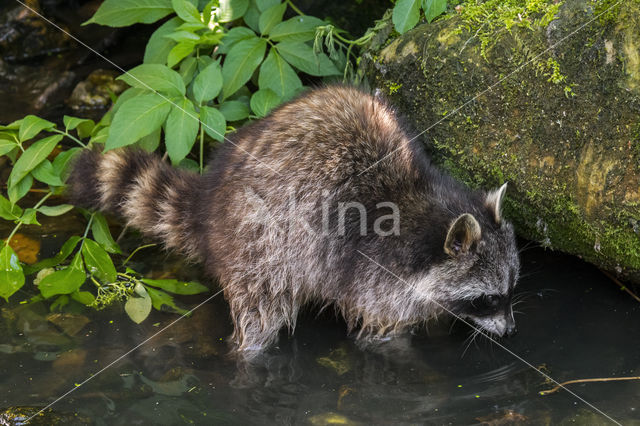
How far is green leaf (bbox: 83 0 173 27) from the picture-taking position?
173 inches

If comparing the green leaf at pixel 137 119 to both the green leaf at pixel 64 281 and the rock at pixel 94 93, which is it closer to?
the green leaf at pixel 64 281

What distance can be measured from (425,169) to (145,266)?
1.80 meters

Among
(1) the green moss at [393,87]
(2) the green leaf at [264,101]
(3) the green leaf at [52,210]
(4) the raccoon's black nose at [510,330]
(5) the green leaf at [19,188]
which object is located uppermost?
(1) the green moss at [393,87]

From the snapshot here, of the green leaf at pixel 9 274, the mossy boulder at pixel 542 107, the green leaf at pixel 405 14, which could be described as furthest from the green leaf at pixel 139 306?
the green leaf at pixel 405 14

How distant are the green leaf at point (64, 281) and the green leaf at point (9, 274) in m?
0.12

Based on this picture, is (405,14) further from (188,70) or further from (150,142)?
(150,142)

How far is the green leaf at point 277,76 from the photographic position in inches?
174

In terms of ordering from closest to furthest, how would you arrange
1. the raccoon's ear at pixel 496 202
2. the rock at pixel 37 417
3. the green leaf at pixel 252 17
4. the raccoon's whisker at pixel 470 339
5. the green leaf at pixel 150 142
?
the rock at pixel 37 417
the raccoon's ear at pixel 496 202
the raccoon's whisker at pixel 470 339
the green leaf at pixel 150 142
the green leaf at pixel 252 17

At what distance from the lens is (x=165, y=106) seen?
411cm

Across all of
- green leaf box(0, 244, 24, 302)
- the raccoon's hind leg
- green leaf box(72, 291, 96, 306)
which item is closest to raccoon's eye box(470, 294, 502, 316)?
the raccoon's hind leg

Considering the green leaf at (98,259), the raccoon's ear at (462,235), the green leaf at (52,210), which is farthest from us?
the green leaf at (52,210)

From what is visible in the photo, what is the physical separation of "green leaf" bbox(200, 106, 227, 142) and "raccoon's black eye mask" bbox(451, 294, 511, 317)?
5.37 feet

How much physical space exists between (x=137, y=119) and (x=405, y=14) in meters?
1.61

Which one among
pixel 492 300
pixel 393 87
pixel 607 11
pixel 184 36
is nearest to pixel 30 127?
pixel 184 36
